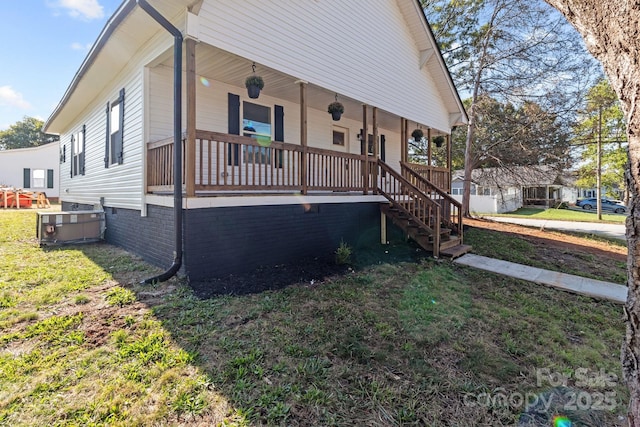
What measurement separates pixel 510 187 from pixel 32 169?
3386 cm

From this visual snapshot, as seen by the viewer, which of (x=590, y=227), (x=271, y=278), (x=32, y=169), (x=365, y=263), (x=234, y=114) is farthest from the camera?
(x=32, y=169)

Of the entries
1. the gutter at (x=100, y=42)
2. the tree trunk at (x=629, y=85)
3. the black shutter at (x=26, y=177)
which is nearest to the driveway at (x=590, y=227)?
the tree trunk at (x=629, y=85)

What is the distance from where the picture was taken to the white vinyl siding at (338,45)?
210 inches

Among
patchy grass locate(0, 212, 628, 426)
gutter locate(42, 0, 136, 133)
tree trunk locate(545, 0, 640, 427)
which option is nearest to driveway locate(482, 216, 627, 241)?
patchy grass locate(0, 212, 628, 426)

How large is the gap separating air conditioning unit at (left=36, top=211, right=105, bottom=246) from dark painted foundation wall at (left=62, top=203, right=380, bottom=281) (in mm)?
592

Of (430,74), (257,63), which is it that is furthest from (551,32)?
(257,63)

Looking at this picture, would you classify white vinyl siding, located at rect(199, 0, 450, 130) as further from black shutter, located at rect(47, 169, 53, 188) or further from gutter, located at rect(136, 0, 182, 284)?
black shutter, located at rect(47, 169, 53, 188)

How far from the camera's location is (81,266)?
5590 millimetres

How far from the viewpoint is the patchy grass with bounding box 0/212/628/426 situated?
2.23m

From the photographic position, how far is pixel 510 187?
19.5 metres

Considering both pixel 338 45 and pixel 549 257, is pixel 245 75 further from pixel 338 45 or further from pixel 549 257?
pixel 549 257

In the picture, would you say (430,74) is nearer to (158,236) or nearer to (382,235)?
(382,235)

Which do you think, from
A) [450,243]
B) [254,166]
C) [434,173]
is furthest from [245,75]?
[434,173]

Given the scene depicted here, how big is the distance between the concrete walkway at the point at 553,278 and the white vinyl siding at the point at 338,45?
4.82m
